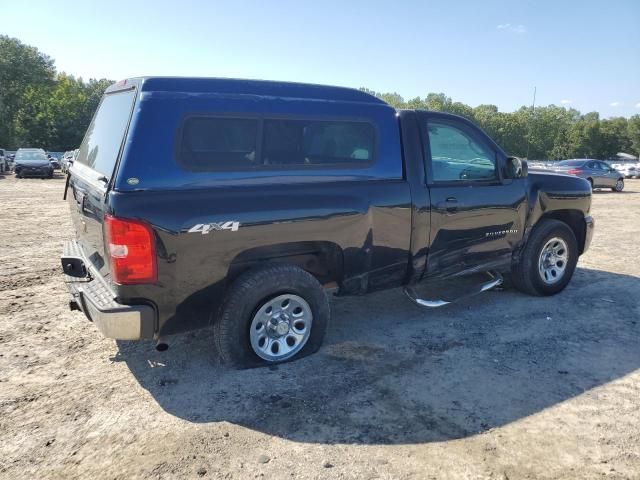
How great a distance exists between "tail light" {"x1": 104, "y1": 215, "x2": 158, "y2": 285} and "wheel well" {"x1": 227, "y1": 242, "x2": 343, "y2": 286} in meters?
0.60

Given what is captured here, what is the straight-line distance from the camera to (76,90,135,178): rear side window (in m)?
3.46


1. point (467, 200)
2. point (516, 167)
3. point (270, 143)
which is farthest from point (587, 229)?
point (270, 143)

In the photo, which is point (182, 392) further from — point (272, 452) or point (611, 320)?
point (611, 320)

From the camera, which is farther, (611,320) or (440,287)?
(440,287)

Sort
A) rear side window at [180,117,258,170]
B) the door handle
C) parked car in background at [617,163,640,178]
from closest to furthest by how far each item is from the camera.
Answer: rear side window at [180,117,258,170] → the door handle → parked car in background at [617,163,640,178]

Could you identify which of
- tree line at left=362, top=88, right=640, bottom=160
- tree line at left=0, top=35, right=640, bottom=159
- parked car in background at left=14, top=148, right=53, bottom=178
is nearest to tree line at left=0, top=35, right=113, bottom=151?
tree line at left=0, top=35, right=640, bottom=159

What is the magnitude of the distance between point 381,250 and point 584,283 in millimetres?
3684

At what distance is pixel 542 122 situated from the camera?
250ft

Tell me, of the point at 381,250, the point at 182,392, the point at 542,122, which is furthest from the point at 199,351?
the point at 542,122

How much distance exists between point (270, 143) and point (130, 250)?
51.6 inches

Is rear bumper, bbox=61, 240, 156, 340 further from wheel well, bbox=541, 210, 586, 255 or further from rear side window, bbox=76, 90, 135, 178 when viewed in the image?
wheel well, bbox=541, 210, 586, 255

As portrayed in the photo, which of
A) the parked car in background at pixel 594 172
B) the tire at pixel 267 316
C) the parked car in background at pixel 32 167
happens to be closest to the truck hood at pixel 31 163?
the parked car in background at pixel 32 167

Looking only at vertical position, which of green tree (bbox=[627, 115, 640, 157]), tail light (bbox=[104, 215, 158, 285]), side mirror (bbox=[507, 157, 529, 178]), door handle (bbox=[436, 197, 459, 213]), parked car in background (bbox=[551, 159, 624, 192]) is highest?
green tree (bbox=[627, 115, 640, 157])

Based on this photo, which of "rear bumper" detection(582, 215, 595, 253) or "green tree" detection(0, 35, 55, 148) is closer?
"rear bumper" detection(582, 215, 595, 253)
